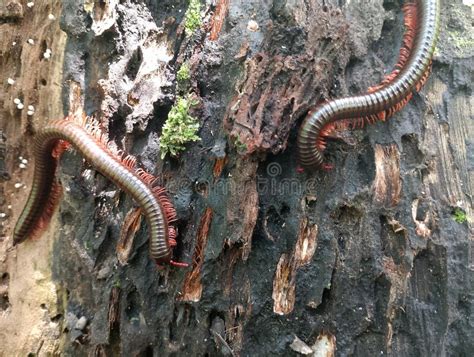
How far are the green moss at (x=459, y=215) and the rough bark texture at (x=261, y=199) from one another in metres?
0.06

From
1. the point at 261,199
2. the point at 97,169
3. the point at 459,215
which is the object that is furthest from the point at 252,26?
the point at 459,215

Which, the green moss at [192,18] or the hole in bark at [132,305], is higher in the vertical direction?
the green moss at [192,18]

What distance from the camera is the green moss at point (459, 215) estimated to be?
4.33 meters

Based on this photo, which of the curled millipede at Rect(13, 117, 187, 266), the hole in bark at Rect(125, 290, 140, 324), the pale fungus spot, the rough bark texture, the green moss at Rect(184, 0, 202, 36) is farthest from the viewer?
the green moss at Rect(184, 0, 202, 36)

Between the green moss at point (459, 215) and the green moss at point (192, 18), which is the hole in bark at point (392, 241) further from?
the green moss at point (192, 18)

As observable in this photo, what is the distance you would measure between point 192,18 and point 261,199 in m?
2.27

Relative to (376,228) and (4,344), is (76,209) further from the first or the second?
(376,228)

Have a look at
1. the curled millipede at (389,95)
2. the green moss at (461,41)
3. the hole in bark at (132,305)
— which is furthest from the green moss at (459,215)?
the hole in bark at (132,305)

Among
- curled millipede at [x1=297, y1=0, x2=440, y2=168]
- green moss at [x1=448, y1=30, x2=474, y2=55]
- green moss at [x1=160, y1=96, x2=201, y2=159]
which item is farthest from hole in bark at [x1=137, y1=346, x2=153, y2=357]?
green moss at [x1=448, y1=30, x2=474, y2=55]

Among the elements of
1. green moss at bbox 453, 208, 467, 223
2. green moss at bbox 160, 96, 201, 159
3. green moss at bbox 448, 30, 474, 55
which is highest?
green moss at bbox 448, 30, 474, 55

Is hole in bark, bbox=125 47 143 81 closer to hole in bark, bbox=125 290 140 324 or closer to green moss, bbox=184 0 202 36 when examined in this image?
green moss, bbox=184 0 202 36

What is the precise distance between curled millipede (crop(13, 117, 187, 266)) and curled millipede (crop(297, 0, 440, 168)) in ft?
5.09

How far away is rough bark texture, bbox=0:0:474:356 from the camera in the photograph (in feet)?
13.4

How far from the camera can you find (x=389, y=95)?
14.7 ft
